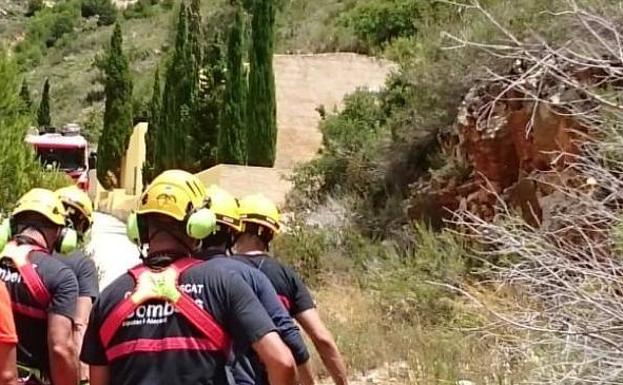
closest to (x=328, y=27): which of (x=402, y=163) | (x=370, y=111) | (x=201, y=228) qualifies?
(x=370, y=111)

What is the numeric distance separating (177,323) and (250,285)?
339 mm

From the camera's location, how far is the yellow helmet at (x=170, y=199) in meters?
4.05

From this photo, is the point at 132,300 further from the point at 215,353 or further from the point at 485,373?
the point at 485,373

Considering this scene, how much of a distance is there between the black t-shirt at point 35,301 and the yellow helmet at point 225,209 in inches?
30.1

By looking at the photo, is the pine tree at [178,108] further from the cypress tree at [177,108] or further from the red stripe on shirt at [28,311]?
the red stripe on shirt at [28,311]

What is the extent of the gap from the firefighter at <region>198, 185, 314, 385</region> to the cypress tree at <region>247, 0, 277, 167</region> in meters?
22.9

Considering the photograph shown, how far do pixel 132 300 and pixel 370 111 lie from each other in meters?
19.4

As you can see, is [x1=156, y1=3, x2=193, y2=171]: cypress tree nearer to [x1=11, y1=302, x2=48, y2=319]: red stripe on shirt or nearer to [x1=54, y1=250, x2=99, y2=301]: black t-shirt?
[x1=54, y1=250, x2=99, y2=301]: black t-shirt

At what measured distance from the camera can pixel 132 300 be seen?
388cm

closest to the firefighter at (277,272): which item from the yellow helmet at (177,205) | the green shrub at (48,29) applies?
the yellow helmet at (177,205)

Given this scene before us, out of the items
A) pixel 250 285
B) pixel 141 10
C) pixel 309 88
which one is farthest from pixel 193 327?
pixel 141 10

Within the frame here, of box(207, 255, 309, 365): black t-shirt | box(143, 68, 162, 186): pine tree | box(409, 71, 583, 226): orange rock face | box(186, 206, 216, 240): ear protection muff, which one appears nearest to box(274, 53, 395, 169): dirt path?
box(143, 68, 162, 186): pine tree

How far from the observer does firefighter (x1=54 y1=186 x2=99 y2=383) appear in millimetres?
5496

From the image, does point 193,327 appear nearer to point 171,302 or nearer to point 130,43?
point 171,302
